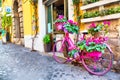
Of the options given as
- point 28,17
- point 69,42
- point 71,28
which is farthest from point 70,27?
point 28,17

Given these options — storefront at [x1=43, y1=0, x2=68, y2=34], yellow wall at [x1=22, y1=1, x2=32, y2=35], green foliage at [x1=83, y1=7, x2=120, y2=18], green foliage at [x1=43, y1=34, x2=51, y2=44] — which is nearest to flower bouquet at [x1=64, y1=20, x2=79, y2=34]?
green foliage at [x1=83, y1=7, x2=120, y2=18]

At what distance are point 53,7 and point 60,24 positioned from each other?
4.17 m

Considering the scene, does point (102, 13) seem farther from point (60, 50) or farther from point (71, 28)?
point (60, 50)

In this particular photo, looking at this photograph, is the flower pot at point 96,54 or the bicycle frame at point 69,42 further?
the bicycle frame at point 69,42

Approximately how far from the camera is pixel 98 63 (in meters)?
6.29

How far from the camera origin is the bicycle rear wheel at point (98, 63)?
6175mm

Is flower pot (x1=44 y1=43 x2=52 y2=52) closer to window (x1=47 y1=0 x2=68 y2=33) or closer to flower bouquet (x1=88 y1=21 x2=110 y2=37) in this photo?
window (x1=47 y1=0 x2=68 y2=33)

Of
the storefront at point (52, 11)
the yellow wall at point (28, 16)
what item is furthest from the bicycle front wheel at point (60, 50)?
the yellow wall at point (28, 16)

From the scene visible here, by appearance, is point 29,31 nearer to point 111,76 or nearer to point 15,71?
point 15,71

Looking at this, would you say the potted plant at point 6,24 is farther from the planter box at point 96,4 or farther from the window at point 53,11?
the planter box at point 96,4

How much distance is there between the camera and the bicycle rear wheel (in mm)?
6175

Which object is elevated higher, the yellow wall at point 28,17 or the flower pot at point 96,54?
the yellow wall at point 28,17

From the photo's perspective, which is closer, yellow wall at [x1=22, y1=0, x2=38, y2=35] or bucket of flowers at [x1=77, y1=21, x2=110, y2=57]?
bucket of flowers at [x1=77, y1=21, x2=110, y2=57]

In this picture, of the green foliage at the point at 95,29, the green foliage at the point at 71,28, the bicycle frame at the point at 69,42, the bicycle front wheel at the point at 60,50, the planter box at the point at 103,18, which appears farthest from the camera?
the bicycle front wheel at the point at 60,50
